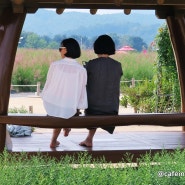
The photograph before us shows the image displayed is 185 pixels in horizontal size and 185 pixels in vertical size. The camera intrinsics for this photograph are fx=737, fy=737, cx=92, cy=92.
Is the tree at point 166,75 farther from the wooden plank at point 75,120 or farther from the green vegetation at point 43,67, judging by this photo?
the green vegetation at point 43,67

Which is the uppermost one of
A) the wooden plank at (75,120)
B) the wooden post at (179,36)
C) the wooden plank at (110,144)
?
the wooden post at (179,36)

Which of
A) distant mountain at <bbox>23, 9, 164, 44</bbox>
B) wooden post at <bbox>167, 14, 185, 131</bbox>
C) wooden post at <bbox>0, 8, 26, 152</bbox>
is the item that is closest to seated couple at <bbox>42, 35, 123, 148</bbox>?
wooden post at <bbox>0, 8, 26, 152</bbox>

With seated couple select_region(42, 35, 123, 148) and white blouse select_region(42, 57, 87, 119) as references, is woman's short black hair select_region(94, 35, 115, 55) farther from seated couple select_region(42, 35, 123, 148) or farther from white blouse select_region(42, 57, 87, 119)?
white blouse select_region(42, 57, 87, 119)

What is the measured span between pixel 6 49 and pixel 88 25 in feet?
485

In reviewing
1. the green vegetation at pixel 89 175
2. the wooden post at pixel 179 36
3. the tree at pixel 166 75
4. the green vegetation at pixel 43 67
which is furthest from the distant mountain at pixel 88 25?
the green vegetation at pixel 89 175

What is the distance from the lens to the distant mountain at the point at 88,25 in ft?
483

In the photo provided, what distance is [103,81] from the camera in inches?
319

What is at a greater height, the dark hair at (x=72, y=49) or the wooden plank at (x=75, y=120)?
the dark hair at (x=72, y=49)

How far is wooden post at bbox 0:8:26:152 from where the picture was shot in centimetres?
791

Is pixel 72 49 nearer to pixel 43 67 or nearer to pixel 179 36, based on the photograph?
pixel 179 36

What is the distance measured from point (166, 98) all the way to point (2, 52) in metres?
9.55

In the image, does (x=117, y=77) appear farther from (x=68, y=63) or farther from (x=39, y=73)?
(x=39, y=73)

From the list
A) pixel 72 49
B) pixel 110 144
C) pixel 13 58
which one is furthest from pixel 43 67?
pixel 72 49

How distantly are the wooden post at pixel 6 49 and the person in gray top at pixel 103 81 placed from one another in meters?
0.85
